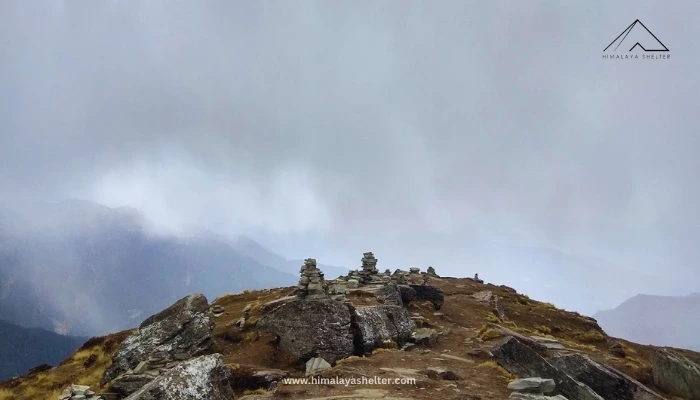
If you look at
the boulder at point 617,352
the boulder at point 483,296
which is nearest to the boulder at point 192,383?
the boulder at point 617,352

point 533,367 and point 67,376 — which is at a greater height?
point 533,367

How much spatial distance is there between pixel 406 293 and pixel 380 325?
1279 cm

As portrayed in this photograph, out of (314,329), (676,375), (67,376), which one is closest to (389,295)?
(314,329)

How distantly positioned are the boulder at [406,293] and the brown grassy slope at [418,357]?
751mm

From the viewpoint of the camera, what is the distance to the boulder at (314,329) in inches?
840

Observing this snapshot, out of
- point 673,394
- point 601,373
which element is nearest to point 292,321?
point 601,373

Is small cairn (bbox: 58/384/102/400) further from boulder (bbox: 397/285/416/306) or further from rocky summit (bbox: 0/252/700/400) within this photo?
boulder (bbox: 397/285/416/306)

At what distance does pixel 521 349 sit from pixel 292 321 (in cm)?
1332

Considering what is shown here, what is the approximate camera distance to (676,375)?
2186cm

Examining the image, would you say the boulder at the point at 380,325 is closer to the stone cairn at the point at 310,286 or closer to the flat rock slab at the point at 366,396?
the stone cairn at the point at 310,286

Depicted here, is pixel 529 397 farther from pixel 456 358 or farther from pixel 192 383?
pixel 192 383

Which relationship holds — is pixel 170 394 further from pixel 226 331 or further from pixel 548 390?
pixel 226 331

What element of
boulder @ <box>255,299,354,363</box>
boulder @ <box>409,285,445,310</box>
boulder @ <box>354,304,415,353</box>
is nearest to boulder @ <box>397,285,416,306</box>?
boulder @ <box>409,285,445,310</box>

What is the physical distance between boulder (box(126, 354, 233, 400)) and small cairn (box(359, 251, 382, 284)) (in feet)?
87.6
